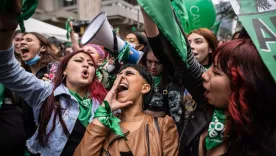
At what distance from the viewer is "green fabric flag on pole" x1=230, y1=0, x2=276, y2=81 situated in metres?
1.16

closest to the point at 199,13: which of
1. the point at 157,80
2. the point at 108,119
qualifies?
the point at 157,80

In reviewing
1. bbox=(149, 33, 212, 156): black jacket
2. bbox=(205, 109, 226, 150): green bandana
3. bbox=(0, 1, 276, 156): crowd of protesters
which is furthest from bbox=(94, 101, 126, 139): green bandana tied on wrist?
bbox=(205, 109, 226, 150): green bandana

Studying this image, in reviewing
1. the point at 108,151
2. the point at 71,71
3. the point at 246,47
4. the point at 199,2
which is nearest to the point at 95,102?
the point at 71,71

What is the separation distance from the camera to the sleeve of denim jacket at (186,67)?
55.6 inches

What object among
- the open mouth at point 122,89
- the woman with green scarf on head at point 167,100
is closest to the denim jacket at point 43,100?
the open mouth at point 122,89

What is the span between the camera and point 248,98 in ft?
4.15

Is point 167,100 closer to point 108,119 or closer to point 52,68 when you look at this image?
point 108,119

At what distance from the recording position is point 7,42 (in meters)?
1.11

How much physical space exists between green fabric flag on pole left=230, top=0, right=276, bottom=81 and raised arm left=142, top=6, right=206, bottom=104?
0.37 meters

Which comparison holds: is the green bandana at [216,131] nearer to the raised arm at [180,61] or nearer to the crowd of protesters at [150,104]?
the crowd of protesters at [150,104]

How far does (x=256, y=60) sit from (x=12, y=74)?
1295mm

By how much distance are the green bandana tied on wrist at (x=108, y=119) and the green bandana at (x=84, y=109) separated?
1.54 feet

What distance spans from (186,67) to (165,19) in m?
0.34

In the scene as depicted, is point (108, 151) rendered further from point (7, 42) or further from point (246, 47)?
point (246, 47)
